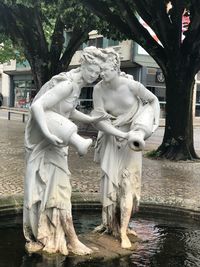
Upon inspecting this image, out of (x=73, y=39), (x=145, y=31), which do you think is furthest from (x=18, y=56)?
(x=145, y=31)

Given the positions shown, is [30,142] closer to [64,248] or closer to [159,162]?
[64,248]

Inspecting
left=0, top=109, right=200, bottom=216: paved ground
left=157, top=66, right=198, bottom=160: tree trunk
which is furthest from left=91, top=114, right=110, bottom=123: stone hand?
left=157, top=66, right=198, bottom=160: tree trunk

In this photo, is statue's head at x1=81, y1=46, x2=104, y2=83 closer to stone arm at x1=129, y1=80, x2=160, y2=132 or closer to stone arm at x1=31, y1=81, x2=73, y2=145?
stone arm at x1=31, y1=81, x2=73, y2=145

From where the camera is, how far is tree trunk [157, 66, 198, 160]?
14.5m

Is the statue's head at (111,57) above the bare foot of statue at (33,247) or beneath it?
above

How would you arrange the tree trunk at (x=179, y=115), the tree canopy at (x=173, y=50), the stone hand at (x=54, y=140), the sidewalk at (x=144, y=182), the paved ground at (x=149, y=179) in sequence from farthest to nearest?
1. the tree trunk at (x=179, y=115)
2. the tree canopy at (x=173, y=50)
3. the paved ground at (x=149, y=179)
4. the sidewalk at (x=144, y=182)
5. the stone hand at (x=54, y=140)

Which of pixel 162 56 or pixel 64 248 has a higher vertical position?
pixel 162 56

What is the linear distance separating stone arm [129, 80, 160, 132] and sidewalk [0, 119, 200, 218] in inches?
91.1

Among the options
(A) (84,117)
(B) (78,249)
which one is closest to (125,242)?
(B) (78,249)

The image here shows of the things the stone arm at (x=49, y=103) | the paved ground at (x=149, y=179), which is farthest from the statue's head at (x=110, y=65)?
the paved ground at (x=149, y=179)

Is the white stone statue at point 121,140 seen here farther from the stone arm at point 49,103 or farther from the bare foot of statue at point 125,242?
the stone arm at point 49,103

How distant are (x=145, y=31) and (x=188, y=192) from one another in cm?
657

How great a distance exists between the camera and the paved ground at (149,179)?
8391 millimetres

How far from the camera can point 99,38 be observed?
3959cm
